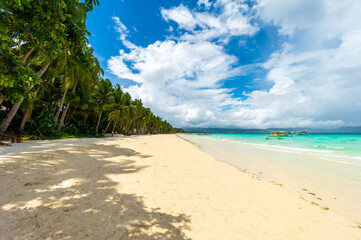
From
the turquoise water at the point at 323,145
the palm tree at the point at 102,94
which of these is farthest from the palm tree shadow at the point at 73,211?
the palm tree at the point at 102,94

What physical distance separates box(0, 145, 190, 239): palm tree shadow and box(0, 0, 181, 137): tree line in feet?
7.66

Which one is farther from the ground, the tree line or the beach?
the tree line

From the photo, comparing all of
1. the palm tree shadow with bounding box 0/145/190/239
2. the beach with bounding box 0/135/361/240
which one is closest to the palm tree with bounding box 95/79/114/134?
the beach with bounding box 0/135/361/240

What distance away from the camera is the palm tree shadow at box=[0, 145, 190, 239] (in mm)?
2475

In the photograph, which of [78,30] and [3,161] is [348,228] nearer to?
[78,30]

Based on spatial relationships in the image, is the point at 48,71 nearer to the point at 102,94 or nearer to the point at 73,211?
the point at 102,94

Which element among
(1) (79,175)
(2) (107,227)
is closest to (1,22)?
(1) (79,175)

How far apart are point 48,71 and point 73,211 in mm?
17605

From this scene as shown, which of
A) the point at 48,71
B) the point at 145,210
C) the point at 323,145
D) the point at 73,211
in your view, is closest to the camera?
the point at 73,211

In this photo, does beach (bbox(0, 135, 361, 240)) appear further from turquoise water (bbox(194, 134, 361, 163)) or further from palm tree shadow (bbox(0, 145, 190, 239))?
turquoise water (bbox(194, 134, 361, 163))

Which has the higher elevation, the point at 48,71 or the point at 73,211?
the point at 48,71

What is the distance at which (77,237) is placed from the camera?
7.74 feet

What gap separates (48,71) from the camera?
14.8 m

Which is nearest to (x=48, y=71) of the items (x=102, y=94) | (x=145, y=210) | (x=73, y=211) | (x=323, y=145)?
(x=102, y=94)
